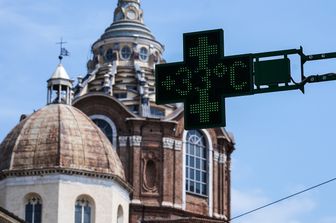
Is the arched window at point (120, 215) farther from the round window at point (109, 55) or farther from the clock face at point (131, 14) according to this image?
the clock face at point (131, 14)

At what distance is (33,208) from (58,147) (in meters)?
3.39

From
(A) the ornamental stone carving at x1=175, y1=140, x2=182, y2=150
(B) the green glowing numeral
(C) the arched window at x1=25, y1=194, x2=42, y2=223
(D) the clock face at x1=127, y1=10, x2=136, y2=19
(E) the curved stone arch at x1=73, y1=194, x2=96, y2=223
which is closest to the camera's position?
(B) the green glowing numeral

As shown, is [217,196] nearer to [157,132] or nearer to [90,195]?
[157,132]

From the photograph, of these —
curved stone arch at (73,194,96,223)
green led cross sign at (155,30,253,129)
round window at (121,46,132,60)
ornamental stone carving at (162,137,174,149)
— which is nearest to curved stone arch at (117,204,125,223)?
curved stone arch at (73,194,96,223)

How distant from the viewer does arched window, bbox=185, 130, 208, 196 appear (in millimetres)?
82000

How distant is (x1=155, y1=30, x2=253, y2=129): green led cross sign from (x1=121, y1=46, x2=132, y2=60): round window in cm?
6354

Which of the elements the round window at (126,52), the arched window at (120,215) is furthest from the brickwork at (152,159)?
the arched window at (120,215)

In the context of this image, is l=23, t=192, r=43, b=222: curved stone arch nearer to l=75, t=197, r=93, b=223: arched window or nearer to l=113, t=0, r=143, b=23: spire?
l=75, t=197, r=93, b=223: arched window

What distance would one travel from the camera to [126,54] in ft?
289

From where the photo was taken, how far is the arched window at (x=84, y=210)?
66.2 metres

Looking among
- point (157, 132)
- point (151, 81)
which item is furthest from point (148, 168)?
point (151, 81)

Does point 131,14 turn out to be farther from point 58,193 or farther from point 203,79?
point 203,79

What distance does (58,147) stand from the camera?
6731 cm

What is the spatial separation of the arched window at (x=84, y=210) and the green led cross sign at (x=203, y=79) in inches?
1668
